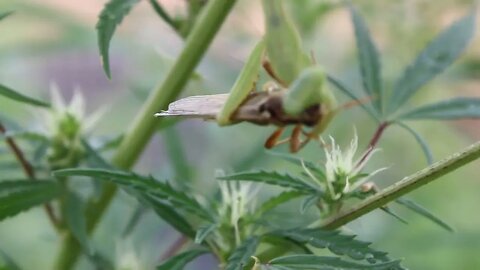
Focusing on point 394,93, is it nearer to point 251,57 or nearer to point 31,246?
point 251,57

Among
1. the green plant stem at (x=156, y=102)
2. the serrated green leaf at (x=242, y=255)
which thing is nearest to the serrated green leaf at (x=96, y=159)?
the green plant stem at (x=156, y=102)

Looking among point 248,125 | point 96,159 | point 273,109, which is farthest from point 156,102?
point 248,125

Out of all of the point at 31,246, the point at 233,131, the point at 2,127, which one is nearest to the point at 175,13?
the point at 2,127

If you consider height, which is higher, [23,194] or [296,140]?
[296,140]

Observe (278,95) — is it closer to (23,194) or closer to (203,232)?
(203,232)

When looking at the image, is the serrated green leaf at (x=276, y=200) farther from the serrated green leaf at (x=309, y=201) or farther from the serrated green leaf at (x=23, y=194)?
the serrated green leaf at (x=23, y=194)
